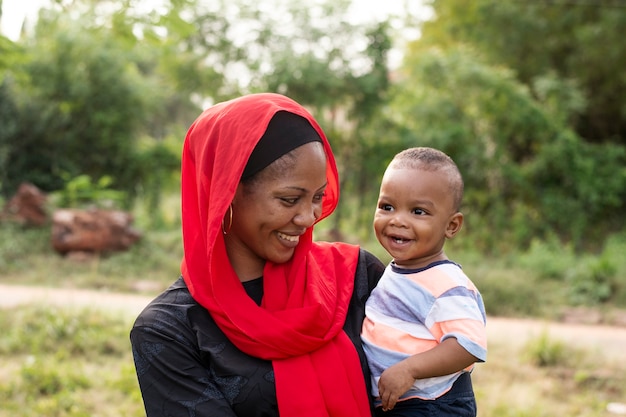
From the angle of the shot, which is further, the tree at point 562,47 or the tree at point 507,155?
the tree at point 562,47

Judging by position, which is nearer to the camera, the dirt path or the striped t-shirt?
the striped t-shirt

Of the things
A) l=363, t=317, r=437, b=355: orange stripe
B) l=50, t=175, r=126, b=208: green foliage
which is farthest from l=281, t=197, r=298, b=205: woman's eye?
l=50, t=175, r=126, b=208: green foliage

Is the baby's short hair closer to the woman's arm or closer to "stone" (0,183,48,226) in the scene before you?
Result: the woman's arm

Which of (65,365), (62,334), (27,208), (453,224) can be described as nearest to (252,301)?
(453,224)

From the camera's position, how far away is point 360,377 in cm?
196

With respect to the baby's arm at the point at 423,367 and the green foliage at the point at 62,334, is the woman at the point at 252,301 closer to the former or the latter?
the baby's arm at the point at 423,367

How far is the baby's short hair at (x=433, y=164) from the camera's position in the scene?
208 centimetres

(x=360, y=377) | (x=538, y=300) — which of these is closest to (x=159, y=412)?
(x=360, y=377)

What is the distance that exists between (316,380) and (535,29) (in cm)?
1239

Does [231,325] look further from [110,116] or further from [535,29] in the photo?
[535,29]

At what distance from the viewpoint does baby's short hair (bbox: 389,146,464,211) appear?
208cm

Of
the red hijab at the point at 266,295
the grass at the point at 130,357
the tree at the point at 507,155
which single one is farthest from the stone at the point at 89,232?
the red hijab at the point at 266,295

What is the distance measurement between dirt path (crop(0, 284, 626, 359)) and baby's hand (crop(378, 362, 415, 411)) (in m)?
4.08

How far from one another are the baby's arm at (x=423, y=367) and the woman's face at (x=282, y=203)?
1.46 feet
